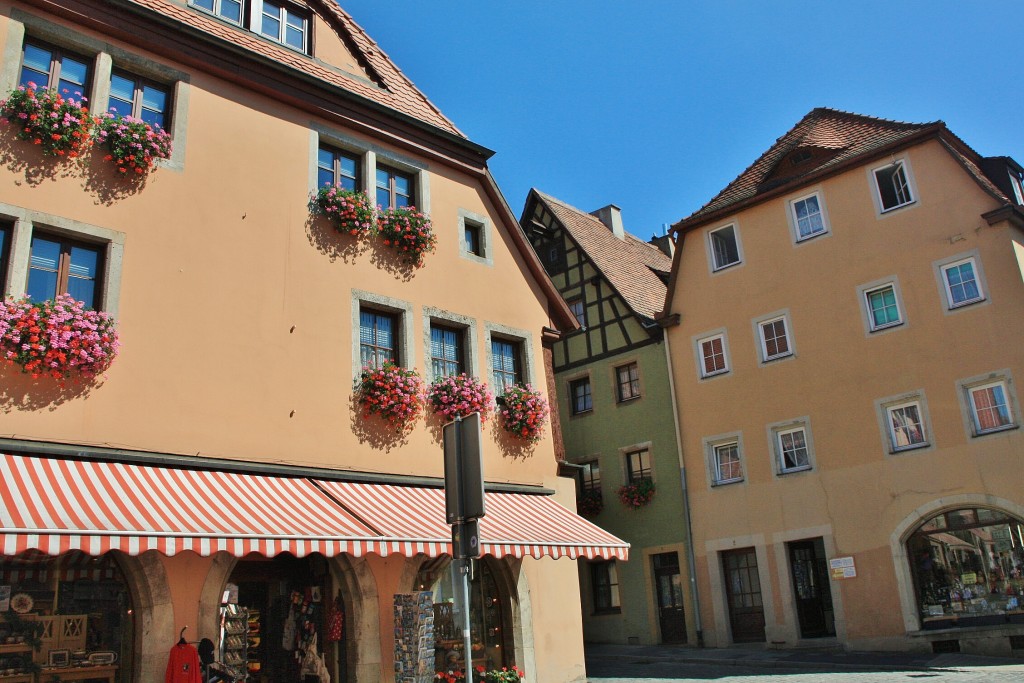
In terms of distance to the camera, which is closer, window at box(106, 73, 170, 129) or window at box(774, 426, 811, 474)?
window at box(106, 73, 170, 129)

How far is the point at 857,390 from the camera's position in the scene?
68.8 ft

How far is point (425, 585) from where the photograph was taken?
13.1 metres

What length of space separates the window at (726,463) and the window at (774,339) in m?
2.50

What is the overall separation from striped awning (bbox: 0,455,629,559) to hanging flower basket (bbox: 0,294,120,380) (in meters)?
1.03

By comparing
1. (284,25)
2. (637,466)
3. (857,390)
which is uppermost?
(284,25)

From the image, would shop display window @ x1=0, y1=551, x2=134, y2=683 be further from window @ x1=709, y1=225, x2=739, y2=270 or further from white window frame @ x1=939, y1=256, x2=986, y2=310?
Answer: window @ x1=709, y1=225, x2=739, y2=270

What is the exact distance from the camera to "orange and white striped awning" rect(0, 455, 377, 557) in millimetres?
8195

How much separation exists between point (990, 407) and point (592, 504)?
11.0 metres

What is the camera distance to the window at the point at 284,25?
14398mm

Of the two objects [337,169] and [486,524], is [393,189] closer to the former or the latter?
[337,169]

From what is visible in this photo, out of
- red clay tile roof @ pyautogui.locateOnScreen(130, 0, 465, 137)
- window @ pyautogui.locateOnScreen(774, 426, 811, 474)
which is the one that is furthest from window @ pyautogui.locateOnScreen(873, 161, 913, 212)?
red clay tile roof @ pyautogui.locateOnScreen(130, 0, 465, 137)

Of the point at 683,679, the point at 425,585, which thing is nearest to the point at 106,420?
the point at 425,585

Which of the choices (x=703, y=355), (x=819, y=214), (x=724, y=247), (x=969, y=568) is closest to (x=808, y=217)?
(x=819, y=214)

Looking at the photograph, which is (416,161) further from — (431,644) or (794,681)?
(794,681)
